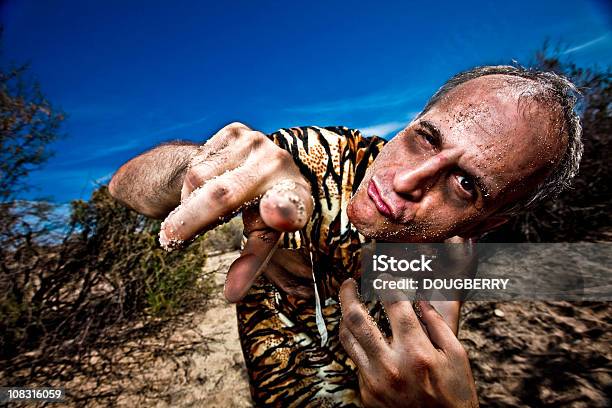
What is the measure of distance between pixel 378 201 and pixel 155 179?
0.84 metres

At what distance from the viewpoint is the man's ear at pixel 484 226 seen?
174 cm

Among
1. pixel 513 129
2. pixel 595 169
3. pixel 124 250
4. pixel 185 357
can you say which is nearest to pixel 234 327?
pixel 185 357

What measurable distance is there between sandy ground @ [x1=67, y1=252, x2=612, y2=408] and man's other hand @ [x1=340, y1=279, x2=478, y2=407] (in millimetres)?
1583

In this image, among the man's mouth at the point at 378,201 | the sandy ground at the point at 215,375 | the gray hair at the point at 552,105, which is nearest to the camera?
the man's mouth at the point at 378,201

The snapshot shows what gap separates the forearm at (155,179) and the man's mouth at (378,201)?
2.32 feet

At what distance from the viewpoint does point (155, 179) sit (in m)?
1.14

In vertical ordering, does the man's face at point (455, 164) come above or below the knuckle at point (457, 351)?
above

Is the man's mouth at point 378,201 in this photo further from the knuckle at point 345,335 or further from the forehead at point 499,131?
the knuckle at point 345,335

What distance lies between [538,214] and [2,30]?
7.45 metres

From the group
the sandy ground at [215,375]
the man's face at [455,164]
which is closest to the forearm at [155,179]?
the man's face at [455,164]

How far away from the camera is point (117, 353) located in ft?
12.2

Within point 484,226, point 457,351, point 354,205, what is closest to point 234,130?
point 354,205

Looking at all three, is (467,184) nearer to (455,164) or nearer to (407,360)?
(455,164)

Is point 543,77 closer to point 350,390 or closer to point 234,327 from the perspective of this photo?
point 350,390
